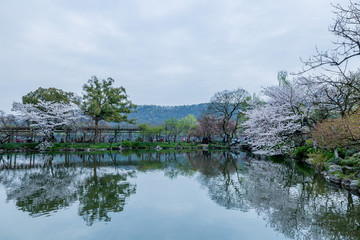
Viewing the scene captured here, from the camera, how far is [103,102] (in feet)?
112

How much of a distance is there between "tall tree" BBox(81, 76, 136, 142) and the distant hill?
4700 cm

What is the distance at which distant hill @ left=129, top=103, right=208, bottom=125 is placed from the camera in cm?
8562

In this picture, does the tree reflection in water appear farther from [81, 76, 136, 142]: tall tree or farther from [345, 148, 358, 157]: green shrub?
[81, 76, 136, 142]: tall tree

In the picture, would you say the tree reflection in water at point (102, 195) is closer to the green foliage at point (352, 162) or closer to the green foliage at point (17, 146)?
the green foliage at point (352, 162)

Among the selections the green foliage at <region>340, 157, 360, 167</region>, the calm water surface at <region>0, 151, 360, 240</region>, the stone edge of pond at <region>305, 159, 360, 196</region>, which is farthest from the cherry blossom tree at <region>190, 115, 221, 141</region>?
the calm water surface at <region>0, 151, 360, 240</region>

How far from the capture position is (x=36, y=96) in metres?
32.8

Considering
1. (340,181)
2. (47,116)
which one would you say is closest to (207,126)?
(47,116)

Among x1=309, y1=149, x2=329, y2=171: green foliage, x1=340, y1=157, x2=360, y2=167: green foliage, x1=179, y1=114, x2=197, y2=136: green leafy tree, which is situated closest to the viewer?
x1=340, y1=157, x2=360, y2=167: green foliage

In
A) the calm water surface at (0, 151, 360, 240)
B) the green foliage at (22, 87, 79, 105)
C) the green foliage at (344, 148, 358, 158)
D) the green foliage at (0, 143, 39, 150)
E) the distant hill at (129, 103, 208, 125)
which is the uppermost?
the distant hill at (129, 103, 208, 125)

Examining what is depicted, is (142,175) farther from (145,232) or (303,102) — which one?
(303,102)

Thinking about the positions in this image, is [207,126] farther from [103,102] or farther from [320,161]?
[320,161]

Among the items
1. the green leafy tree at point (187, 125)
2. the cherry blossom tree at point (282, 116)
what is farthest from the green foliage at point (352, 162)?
the green leafy tree at point (187, 125)

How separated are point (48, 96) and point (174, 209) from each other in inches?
1165

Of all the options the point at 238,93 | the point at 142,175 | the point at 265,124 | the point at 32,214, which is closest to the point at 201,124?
the point at 238,93
